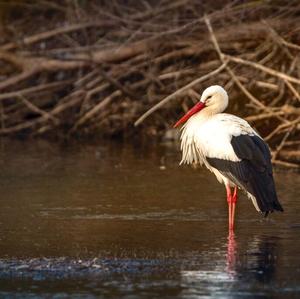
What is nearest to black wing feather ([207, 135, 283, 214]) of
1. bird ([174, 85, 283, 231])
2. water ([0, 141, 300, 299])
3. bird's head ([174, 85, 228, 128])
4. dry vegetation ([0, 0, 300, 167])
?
bird ([174, 85, 283, 231])

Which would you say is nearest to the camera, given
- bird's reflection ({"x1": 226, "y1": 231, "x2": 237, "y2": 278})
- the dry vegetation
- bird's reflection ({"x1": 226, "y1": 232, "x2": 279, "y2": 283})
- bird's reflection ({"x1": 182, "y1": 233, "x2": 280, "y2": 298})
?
bird's reflection ({"x1": 182, "y1": 233, "x2": 280, "y2": 298})

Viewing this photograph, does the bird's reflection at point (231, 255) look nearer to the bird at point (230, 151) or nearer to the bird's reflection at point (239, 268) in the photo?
the bird's reflection at point (239, 268)

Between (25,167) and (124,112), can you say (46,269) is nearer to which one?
(25,167)

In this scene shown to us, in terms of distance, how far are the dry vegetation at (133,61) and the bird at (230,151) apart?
4347 millimetres

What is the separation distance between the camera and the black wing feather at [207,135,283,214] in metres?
8.68

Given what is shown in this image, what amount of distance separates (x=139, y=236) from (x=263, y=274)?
1.76m

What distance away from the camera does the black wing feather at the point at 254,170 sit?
8.68 m

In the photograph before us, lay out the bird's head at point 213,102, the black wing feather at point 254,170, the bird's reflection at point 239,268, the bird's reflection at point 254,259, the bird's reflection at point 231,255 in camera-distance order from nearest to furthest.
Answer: the bird's reflection at point 239,268 < the bird's reflection at point 254,259 < the bird's reflection at point 231,255 < the black wing feather at point 254,170 < the bird's head at point 213,102

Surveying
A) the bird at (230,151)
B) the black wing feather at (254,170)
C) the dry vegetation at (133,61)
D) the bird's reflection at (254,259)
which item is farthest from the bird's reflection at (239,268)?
the dry vegetation at (133,61)

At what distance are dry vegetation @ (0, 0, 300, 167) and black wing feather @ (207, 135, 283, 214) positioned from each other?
5151 millimetres

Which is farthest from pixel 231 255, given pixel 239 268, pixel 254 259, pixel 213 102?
pixel 213 102

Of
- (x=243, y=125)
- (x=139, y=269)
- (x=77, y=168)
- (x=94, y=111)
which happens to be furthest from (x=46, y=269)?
(x=94, y=111)

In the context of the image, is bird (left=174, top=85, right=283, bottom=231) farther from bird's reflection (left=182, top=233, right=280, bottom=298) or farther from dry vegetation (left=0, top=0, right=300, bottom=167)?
dry vegetation (left=0, top=0, right=300, bottom=167)

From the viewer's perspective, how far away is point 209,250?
7969 millimetres
